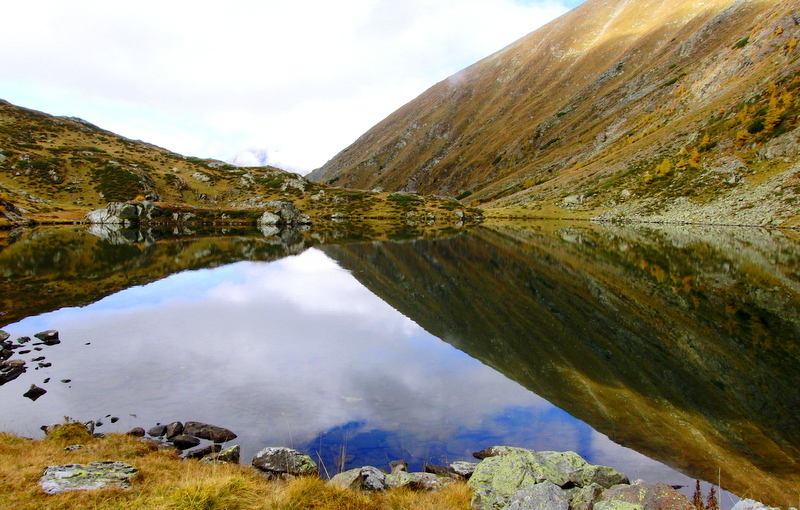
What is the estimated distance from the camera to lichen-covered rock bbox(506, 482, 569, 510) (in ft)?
21.6

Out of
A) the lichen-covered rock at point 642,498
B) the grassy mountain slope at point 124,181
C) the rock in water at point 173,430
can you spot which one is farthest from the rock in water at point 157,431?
the grassy mountain slope at point 124,181

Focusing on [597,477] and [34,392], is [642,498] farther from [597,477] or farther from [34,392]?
[34,392]

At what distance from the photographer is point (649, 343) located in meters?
18.5

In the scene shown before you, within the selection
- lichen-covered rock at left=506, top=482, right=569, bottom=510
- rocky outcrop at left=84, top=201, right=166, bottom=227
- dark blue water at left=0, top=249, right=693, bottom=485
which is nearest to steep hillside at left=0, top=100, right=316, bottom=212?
rocky outcrop at left=84, top=201, right=166, bottom=227

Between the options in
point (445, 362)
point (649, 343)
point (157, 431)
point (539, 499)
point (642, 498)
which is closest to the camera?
point (539, 499)

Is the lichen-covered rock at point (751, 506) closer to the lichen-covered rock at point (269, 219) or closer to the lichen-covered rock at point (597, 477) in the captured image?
the lichen-covered rock at point (597, 477)

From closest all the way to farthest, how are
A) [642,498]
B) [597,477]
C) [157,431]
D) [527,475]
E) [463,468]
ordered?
1. [642,498]
2. [527,475]
3. [597,477]
4. [463,468]
5. [157,431]

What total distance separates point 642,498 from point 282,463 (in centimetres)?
741

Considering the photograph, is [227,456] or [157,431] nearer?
[227,456]

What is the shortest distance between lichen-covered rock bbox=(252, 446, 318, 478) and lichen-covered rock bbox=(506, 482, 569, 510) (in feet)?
15.2

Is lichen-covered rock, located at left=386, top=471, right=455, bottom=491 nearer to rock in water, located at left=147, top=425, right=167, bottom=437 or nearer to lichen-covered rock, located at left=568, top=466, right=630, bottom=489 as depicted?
lichen-covered rock, located at left=568, top=466, right=630, bottom=489

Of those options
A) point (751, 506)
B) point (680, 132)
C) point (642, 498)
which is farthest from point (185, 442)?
point (680, 132)

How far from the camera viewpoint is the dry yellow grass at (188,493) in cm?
624

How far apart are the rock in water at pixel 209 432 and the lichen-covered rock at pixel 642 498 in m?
9.49
